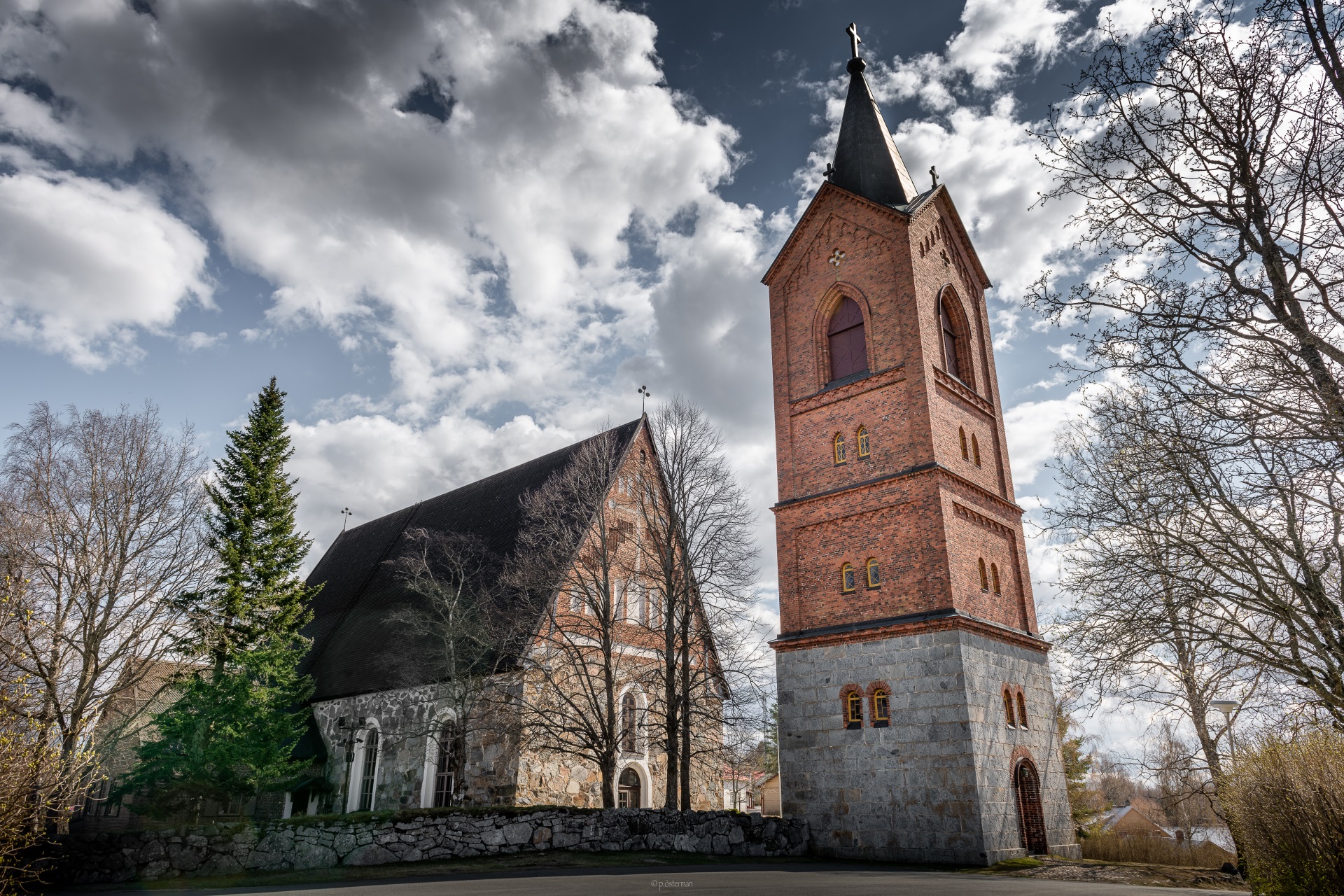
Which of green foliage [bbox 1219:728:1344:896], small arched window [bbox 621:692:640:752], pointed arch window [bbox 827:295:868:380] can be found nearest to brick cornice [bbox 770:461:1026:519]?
pointed arch window [bbox 827:295:868:380]

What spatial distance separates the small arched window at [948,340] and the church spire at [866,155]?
3.27 metres

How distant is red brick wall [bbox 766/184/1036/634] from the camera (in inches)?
748

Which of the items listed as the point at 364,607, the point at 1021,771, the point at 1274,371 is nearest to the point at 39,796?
the point at 1274,371

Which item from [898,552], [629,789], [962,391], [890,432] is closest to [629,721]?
[629,789]

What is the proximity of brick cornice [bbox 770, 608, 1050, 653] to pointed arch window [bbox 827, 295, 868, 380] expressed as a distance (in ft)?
22.4

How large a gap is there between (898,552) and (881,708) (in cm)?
354

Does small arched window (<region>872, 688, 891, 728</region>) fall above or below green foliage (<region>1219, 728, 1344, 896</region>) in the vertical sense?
above

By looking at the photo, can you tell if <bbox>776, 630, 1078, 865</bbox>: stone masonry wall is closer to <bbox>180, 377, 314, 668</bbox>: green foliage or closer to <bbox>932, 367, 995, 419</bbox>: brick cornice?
<bbox>932, 367, 995, 419</bbox>: brick cornice

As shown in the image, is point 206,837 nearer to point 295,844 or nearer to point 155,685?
point 295,844

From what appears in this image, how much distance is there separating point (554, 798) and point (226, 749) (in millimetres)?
8011

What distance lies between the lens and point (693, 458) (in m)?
21.4

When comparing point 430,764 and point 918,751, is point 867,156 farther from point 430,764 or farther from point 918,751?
point 430,764

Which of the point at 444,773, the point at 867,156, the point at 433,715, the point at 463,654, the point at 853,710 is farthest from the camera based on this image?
the point at 867,156

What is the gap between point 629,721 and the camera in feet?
73.5
